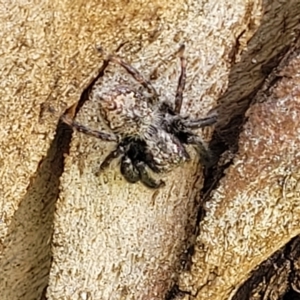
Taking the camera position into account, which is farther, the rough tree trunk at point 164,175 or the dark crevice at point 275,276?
the dark crevice at point 275,276

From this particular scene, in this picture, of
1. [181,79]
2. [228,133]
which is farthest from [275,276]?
[181,79]

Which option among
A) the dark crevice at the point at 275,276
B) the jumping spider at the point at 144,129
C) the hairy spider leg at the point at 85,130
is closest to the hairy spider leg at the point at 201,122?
the jumping spider at the point at 144,129

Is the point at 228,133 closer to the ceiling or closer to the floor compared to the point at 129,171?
closer to the ceiling

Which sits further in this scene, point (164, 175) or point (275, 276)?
point (275, 276)

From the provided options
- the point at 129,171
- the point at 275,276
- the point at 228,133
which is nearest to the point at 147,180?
the point at 129,171

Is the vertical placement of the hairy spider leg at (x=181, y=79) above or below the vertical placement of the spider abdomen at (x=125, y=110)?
above

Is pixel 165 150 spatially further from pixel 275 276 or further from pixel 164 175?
pixel 275 276

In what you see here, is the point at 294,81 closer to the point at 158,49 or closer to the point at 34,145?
the point at 158,49

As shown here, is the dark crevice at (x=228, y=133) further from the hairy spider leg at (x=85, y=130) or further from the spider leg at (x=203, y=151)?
the hairy spider leg at (x=85, y=130)
